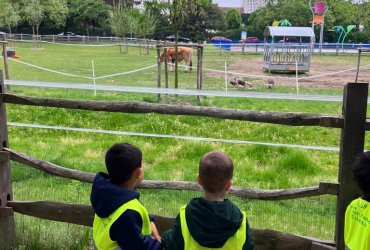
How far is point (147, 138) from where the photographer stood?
26.1 ft

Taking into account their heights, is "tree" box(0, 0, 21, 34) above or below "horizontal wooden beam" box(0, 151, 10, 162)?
above

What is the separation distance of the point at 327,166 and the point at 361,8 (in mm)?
65528

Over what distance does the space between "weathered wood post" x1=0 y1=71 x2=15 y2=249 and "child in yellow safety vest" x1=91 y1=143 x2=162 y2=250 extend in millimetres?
1624

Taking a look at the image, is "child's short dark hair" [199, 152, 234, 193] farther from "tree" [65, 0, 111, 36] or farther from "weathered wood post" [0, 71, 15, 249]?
"tree" [65, 0, 111, 36]

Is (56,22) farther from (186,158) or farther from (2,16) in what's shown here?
(186,158)

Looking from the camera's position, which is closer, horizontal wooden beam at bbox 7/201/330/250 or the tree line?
horizontal wooden beam at bbox 7/201/330/250

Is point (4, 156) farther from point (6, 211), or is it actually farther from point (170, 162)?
point (170, 162)

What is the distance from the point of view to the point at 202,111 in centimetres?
364

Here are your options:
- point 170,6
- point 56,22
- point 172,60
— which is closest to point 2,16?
point 56,22

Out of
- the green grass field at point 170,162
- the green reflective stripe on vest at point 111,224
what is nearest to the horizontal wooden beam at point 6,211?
the green grass field at point 170,162

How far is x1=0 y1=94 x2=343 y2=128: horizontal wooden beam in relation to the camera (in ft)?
10.8

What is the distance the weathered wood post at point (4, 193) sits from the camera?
387 cm

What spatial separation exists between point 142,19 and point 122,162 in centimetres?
4864

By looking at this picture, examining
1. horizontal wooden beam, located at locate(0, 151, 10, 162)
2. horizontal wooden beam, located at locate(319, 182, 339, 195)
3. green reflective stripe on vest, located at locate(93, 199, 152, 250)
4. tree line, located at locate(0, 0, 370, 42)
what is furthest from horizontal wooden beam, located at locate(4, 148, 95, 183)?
tree line, located at locate(0, 0, 370, 42)
